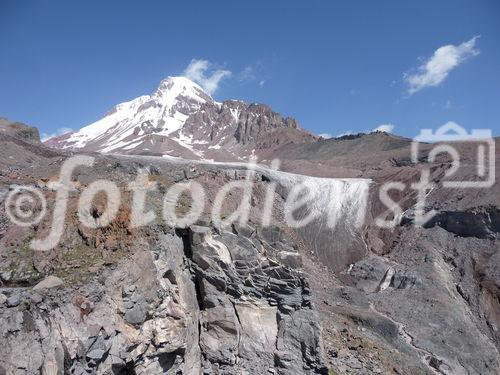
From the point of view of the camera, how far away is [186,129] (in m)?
127

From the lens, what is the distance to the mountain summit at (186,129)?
10412 centimetres

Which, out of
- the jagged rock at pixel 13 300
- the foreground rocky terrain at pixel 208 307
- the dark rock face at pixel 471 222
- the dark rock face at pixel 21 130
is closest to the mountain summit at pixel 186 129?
the dark rock face at pixel 21 130

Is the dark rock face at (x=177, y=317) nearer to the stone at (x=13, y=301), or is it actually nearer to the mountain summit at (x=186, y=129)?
the stone at (x=13, y=301)

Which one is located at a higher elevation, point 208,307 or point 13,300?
point 13,300

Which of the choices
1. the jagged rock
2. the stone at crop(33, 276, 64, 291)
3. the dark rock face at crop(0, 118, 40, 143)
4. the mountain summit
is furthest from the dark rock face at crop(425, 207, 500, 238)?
the mountain summit

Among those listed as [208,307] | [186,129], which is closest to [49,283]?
[208,307]

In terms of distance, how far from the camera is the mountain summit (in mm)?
104125

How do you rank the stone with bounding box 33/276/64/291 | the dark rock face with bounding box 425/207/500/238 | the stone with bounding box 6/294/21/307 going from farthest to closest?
1. the dark rock face with bounding box 425/207/500/238
2. the stone with bounding box 33/276/64/291
3. the stone with bounding box 6/294/21/307

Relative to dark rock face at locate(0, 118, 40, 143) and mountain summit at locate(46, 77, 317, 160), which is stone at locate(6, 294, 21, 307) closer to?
dark rock face at locate(0, 118, 40, 143)

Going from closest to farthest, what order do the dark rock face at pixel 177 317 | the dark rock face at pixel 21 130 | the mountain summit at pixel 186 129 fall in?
the dark rock face at pixel 177 317
the dark rock face at pixel 21 130
the mountain summit at pixel 186 129

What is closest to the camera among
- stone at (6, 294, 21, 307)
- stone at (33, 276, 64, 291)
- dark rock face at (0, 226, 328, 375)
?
stone at (6, 294, 21, 307)

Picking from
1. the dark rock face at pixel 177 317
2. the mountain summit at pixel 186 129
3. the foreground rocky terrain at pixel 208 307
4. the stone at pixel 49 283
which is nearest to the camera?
the dark rock face at pixel 177 317

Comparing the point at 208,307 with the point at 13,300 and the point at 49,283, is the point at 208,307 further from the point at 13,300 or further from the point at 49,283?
the point at 13,300

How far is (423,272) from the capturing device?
93.6ft
